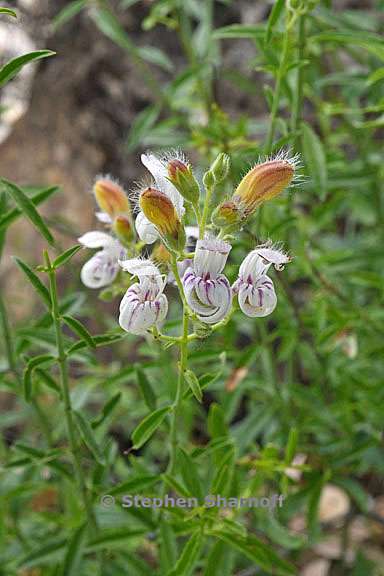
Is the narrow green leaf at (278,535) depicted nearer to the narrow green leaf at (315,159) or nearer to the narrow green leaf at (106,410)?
the narrow green leaf at (106,410)

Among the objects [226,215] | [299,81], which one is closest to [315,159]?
[299,81]

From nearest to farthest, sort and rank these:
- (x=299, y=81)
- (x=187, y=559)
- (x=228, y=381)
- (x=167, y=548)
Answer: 1. (x=187, y=559)
2. (x=167, y=548)
3. (x=299, y=81)
4. (x=228, y=381)

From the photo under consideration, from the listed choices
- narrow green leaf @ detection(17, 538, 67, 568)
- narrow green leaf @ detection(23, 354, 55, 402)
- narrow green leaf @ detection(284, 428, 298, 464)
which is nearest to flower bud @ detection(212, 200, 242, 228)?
narrow green leaf @ detection(23, 354, 55, 402)

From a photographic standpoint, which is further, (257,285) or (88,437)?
(88,437)

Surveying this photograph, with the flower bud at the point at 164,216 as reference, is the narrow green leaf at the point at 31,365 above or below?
below

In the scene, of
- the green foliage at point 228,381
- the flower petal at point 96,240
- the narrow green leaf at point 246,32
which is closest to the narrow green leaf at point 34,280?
the green foliage at point 228,381

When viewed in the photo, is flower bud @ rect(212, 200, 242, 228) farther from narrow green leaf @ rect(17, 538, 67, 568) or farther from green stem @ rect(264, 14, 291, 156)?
narrow green leaf @ rect(17, 538, 67, 568)

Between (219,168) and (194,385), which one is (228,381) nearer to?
(194,385)
